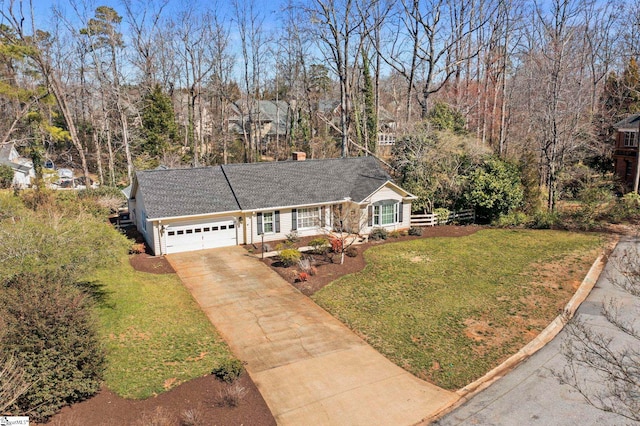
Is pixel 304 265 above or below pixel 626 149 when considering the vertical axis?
below

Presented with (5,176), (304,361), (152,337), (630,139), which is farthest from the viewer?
(5,176)

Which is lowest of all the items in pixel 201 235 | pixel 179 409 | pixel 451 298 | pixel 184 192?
pixel 179 409

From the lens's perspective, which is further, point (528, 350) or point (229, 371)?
point (528, 350)

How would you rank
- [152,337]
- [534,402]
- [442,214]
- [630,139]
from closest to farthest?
[534,402] → [152,337] → [442,214] → [630,139]

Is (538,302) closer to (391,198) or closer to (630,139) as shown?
(391,198)

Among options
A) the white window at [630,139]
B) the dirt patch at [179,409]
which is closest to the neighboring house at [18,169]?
the dirt patch at [179,409]

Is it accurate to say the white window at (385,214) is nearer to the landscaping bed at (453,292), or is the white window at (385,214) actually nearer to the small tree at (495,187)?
the landscaping bed at (453,292)

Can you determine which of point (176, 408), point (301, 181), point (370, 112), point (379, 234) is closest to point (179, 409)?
point (176, 408)

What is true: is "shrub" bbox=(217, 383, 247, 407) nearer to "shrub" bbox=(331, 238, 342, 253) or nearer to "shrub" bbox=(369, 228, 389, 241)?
"shrub" bbox=(331, 238, 342, 253)
